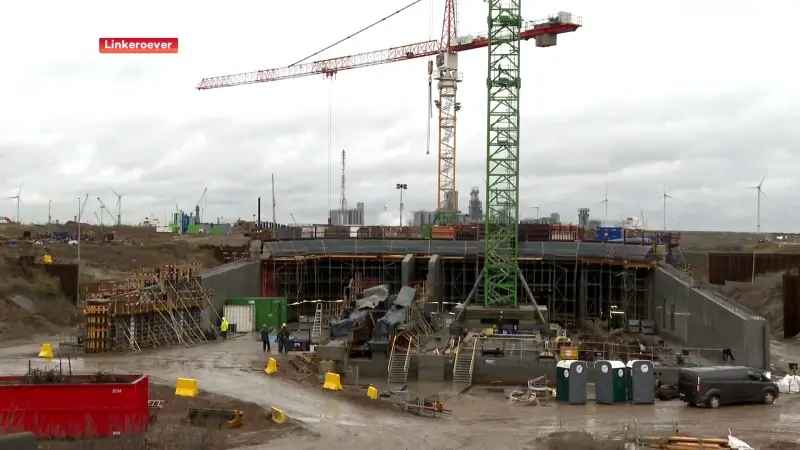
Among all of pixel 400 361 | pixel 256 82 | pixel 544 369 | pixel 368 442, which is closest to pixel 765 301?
pixel 544 369

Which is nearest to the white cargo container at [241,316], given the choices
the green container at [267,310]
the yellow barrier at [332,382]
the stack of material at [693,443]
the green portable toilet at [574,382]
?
the green container at [267,310]

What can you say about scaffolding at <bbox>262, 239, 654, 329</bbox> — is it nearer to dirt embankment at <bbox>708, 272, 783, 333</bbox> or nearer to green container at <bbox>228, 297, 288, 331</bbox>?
dirt embankment at <bbox>708, 272, 783, 333</bbox>

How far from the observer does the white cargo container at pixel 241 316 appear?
4603 centimetres

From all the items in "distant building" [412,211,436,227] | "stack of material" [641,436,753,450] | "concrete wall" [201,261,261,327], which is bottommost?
"stack of material" [641,436,753,450]

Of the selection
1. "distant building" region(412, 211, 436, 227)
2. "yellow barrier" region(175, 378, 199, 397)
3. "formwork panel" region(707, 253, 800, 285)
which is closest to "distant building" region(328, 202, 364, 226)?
"distant building" region(412, 211, 436, 227)

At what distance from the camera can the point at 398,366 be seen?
35.5m

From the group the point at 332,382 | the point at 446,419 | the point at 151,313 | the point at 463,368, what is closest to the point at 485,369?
the point at 463,368

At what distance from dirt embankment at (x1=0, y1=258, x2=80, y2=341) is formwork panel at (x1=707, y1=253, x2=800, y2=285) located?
55220 mm

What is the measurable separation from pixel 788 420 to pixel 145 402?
20171mm

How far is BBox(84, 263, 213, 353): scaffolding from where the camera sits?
3516 cm

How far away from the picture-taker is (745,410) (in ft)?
89.8

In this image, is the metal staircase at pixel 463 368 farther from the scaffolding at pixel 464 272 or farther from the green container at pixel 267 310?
the scaffolding at pixel 464 272

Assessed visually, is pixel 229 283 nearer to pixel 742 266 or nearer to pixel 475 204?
pixel 742 266

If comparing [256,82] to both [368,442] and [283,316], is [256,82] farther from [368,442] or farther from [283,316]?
[368,442]
